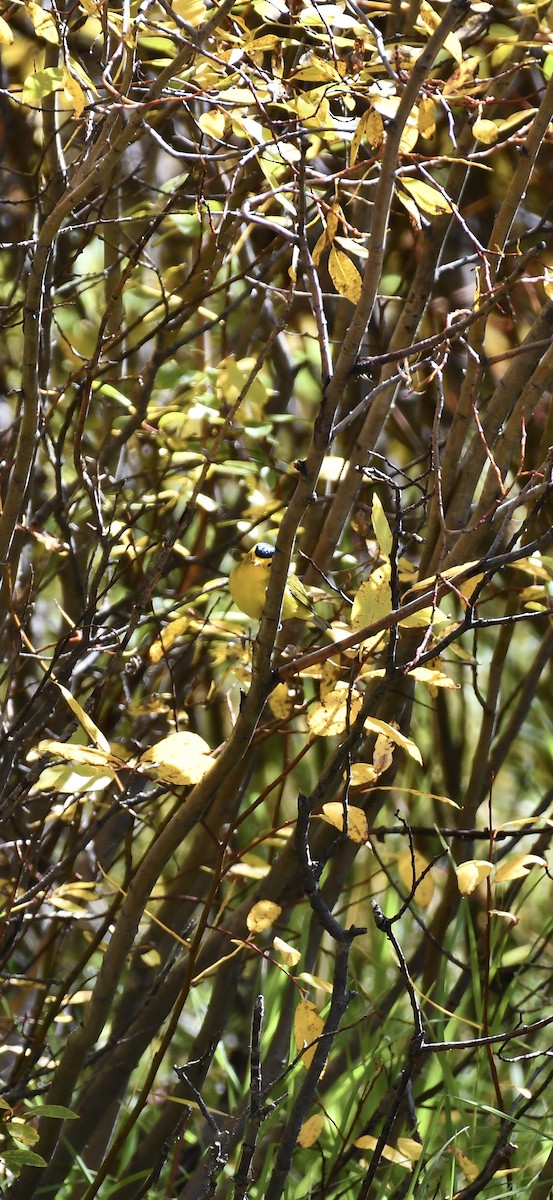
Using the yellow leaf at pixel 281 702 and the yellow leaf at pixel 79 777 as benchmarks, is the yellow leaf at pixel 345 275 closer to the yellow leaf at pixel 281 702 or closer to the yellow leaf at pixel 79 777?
the yellow leaf at pixel 79 777

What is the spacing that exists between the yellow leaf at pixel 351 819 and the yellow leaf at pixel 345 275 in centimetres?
44

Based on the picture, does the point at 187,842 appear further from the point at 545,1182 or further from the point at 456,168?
the point at 456,168

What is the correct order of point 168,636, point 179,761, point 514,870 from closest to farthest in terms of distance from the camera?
1. point 179,761
2. point 514,870
3. point 168,636

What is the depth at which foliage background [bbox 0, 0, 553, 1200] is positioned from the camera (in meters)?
0.93

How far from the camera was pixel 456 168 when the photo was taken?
1355mm

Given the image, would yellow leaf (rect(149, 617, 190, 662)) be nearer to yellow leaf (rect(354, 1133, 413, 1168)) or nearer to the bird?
the bird

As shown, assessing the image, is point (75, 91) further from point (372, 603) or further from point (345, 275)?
point (372, 603)

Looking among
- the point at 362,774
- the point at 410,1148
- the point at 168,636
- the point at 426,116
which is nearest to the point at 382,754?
the point at 362,774

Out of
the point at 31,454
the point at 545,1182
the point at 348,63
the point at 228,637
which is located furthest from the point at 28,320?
the point at 545,1182

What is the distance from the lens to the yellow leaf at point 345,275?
0.88 m

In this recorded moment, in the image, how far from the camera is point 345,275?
0.88 m

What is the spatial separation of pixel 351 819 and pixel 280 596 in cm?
23

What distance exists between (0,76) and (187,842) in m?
1.70


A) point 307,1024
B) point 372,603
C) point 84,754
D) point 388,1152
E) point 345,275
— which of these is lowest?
point 388,1152
